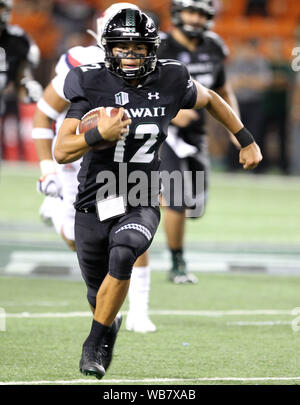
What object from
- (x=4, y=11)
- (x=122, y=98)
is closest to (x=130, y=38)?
(x=122, y=98)

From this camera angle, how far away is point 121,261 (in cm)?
426

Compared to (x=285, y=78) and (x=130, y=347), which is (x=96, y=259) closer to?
(x=130, y=347)

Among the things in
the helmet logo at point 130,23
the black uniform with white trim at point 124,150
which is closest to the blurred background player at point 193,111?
the black uniform with white trim at point 124,150

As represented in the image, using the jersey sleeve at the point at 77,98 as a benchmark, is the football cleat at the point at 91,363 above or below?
below

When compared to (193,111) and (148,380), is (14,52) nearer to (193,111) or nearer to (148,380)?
(193,111)

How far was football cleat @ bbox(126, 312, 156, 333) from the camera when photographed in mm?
5488

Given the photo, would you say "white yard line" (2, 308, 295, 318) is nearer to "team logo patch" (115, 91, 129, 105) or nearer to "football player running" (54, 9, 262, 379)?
"football player running" (54, 9, 262, 379)

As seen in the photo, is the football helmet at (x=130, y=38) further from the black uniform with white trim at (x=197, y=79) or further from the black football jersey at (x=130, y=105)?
the black uniform with white trim at (x=197, y=79)

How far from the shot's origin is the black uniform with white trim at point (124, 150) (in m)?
4.37

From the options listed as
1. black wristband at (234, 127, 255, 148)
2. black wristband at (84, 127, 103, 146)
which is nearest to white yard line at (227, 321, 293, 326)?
black wristband at (234, 127, 255, 148)

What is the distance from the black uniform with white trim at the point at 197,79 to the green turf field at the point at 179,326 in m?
0.85

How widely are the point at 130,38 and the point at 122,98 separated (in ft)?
0.84

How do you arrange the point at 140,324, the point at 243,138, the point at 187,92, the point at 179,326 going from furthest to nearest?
the point at 179,326, the point at 140,324, the point at 243,138, the point at 187,92
